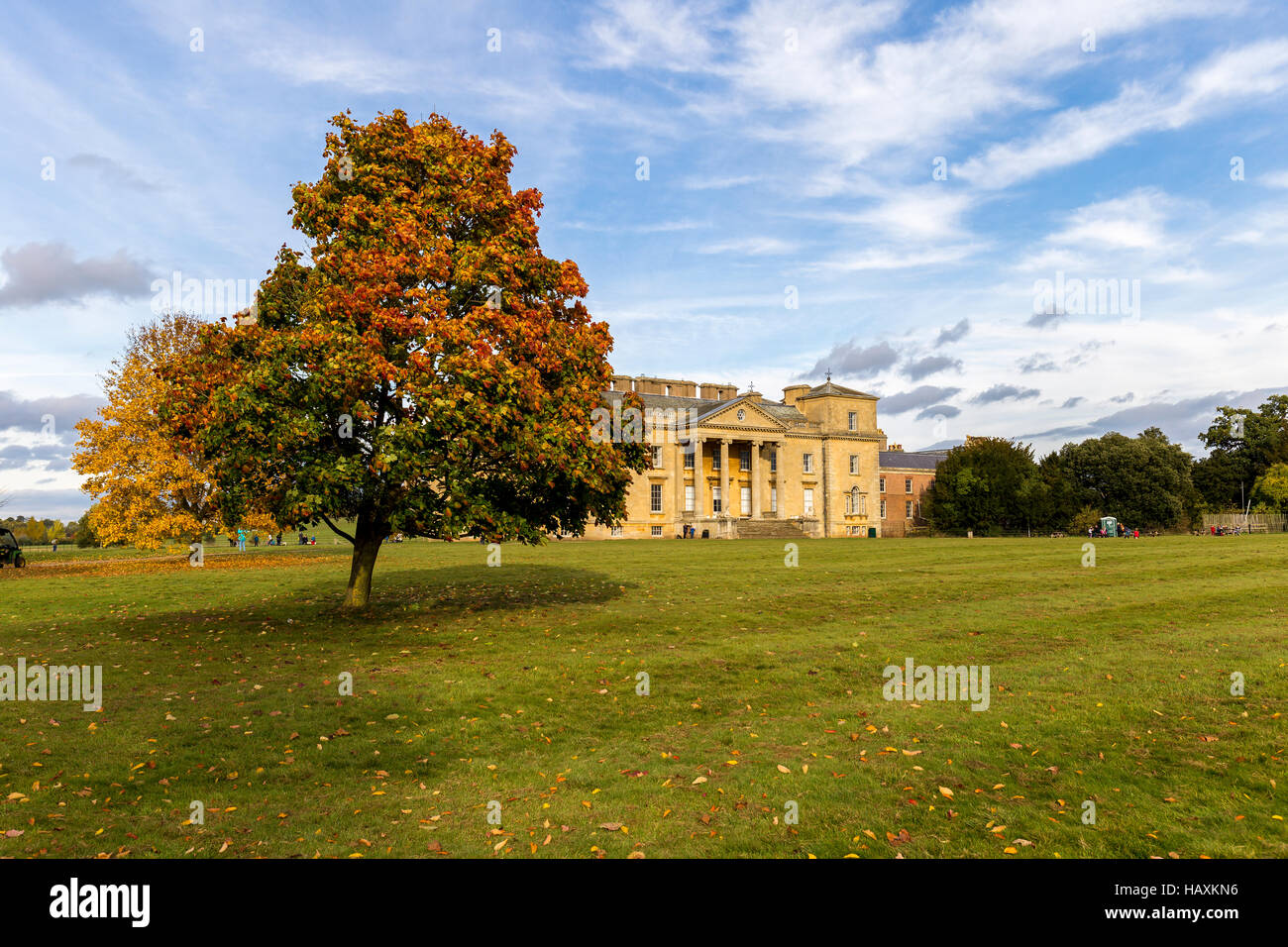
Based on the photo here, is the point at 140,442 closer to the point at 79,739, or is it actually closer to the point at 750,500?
the point at 79,739

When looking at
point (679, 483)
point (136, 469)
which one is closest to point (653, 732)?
point (136, 469)

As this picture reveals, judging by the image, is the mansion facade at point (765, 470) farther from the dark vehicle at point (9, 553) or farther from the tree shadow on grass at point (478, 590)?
the dark vehicle at point (9, 553)

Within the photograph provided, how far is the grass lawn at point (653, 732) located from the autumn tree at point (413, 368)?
310 cm

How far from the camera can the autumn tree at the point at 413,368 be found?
52.9 feet

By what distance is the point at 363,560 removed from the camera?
20.5 meters

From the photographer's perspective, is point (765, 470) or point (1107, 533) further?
point (765, 470)

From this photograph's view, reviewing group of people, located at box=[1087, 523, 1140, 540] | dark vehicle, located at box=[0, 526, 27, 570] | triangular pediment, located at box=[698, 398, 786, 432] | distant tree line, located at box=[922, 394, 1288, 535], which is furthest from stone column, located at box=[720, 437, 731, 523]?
dark vehicle, located at box=[0, 526, 27, 570]

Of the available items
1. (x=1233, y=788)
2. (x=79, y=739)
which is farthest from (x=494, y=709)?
(x=1233, y=788)

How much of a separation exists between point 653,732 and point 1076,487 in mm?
90052

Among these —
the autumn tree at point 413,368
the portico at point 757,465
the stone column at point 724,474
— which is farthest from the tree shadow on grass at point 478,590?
the stone column at point 724,474

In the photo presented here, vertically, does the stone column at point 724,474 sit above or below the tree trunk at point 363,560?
above

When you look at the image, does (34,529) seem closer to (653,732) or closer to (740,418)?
(740,418)

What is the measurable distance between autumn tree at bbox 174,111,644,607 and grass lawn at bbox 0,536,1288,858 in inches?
122

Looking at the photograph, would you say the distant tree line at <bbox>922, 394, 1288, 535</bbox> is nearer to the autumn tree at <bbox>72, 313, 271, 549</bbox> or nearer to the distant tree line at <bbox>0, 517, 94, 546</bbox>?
the autumn tree at <bbox>72, 313, 271, 549</bbox>
